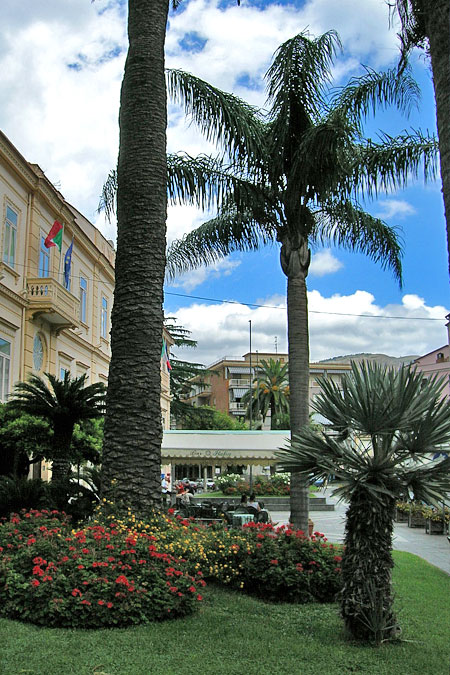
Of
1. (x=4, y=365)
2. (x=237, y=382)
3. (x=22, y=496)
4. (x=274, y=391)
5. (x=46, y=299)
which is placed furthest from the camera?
(x=237, y=382)

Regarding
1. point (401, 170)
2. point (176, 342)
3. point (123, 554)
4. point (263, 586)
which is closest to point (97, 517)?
point (123, 554)

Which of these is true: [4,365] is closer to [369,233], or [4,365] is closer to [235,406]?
[369,233]

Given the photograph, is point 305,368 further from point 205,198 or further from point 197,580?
point 197,580

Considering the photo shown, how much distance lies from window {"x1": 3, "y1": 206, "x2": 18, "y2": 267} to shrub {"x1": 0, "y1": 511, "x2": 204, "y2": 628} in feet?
40.7

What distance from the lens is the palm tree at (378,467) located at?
6.62 metres

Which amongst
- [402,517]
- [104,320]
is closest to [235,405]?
[104,320]

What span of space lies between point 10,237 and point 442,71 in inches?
591

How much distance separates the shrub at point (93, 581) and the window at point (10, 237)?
1242cm

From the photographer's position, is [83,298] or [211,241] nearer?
[211,241]

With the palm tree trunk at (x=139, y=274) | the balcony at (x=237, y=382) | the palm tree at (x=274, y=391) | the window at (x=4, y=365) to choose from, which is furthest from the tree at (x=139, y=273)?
the balcony at (x=237, y=382)

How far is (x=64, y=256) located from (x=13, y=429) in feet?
33.5

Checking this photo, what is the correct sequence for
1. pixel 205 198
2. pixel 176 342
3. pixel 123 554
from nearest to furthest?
1. pixel 123 554
2. pixel 205 198
3. pixel 176 342

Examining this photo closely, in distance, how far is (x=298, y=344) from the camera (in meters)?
13.7

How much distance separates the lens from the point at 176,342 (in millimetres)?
64250
